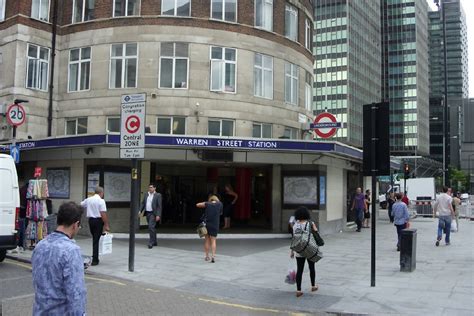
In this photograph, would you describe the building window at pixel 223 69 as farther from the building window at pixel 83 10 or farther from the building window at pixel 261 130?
the building window at pixel 83 10

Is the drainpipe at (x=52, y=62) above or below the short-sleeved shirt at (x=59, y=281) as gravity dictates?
above

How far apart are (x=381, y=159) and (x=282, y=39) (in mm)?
14072

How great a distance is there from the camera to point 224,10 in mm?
21266

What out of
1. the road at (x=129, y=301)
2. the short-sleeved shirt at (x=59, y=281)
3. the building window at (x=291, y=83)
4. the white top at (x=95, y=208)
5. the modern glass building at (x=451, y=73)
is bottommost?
the road at (x=129, y=301)

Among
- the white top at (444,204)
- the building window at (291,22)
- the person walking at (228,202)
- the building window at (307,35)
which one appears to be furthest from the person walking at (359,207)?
the building window at (307,35)

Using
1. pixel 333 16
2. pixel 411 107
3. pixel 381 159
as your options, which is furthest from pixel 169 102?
pixel 411 107

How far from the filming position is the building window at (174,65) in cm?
2041

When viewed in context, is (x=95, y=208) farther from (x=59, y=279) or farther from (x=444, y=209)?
(x=444, y=209)

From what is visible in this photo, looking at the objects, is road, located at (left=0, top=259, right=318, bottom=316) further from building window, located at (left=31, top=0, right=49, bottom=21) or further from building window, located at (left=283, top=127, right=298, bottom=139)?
building window, located at (left=31, top=0, right=49, bottom=21)

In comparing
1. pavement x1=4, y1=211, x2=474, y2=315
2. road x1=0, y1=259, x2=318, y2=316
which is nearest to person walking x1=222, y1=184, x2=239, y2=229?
pavement x1=4, y1=211, x2=474, y2=315

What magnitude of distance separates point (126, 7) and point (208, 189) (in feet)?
28.4

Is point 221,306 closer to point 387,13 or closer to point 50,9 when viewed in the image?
point 50,9

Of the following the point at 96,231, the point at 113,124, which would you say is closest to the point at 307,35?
the point at 113,124

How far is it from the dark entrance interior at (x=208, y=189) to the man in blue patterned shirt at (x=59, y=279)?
17570mm
